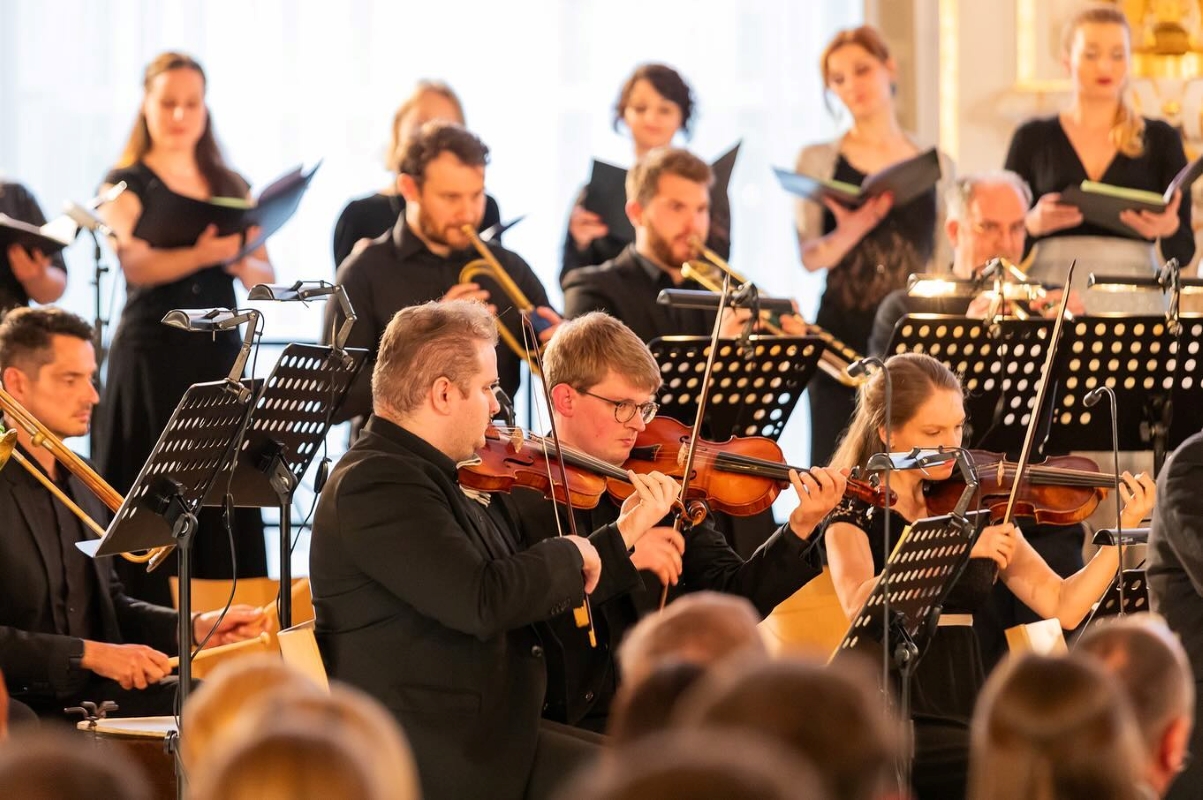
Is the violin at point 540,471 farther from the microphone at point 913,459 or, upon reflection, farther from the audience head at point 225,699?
the audience head at point 225,699

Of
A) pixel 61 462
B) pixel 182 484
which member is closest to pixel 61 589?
pixel 61 462

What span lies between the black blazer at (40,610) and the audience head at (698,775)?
9.24 ft

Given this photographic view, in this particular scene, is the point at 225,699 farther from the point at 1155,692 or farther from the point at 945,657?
the point at 945,657

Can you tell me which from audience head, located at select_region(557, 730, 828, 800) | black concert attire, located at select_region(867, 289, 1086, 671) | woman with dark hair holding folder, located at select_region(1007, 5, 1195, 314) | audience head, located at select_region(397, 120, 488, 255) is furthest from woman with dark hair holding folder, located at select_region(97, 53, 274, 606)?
audience head, located at select_region(557, 730, 828, 800)

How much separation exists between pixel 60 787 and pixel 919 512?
281 centimetres

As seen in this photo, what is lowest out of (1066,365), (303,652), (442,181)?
(303,652)

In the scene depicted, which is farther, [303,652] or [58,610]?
[58,610]

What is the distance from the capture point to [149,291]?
17.6 feet

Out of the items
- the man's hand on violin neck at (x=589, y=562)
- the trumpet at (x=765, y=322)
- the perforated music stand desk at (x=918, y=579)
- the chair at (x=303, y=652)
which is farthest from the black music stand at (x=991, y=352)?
the chair at (x=303, y=652)

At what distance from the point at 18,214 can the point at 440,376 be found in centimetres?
276

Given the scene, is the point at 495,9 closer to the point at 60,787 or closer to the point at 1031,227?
the point at 1031,227

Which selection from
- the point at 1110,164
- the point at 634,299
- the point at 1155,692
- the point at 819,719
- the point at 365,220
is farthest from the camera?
the point at 1110,164

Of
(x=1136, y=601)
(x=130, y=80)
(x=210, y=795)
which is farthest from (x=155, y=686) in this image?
(x=130, y=80)

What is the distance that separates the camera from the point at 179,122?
5488 mm
